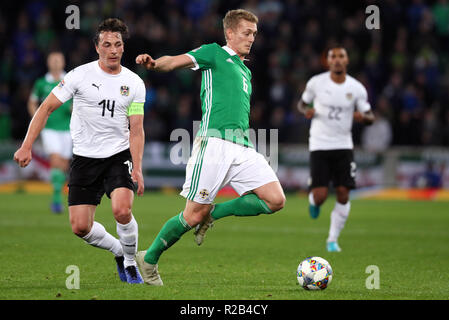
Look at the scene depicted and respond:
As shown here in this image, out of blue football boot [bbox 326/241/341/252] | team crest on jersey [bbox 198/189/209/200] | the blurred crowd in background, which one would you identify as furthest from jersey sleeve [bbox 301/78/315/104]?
the blurred crowd in background

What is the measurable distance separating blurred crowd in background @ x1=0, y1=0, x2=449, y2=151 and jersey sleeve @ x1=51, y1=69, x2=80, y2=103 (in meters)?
13.5

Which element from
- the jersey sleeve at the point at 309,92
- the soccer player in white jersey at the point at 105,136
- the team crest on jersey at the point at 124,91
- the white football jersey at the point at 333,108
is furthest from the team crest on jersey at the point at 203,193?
the jersey sleeve at the point at 309,92

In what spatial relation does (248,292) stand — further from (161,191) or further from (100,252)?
(161,191)

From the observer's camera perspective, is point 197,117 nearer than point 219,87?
No

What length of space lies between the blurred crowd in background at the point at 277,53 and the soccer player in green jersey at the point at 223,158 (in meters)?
13.2

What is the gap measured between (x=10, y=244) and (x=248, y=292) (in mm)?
4505

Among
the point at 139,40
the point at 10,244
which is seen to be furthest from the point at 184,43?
the point at 10,244

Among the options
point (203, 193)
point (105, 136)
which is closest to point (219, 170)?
point (203, 193)

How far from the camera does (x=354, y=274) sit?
8102mm

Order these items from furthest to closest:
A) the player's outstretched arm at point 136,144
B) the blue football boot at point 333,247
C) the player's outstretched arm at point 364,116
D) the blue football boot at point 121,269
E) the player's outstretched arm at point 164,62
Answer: the player's outstretched arm at point 364,116, the blue football boot at point 333,247, the blue football boot at point 121,269, the player's outstretched arm at point 136,144, the player's outstretched arm at point 164,62

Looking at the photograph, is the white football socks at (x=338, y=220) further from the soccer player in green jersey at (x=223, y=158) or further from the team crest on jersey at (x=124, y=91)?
the team crest on jersey at (x=124, y=91)

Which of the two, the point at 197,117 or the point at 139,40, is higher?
the point at 139,40

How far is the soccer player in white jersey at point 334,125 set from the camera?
10555mm
